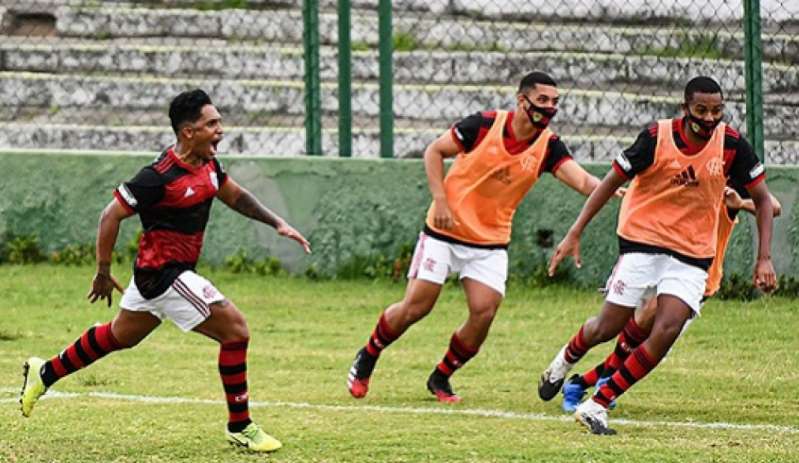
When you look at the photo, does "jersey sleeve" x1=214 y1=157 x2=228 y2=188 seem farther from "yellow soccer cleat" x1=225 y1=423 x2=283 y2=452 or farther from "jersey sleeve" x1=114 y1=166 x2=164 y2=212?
"yellow soccer cleat" x1=225 y1=423 x2=283 y2=452

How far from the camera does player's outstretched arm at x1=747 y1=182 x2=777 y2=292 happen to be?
9.04 m

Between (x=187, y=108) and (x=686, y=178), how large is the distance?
2.49 metres

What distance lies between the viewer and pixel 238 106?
1614cm

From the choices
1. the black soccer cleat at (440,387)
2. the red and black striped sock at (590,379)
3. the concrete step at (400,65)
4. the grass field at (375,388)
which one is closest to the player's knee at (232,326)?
the grass field at (375,388)

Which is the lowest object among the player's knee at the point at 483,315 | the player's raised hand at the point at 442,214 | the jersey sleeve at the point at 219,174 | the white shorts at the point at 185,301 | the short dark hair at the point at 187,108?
the player's knee at the point at 483,315

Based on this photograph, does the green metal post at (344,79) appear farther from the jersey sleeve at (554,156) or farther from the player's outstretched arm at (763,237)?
the player's outstretched arm at (763,237)

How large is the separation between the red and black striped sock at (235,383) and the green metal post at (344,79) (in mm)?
6498

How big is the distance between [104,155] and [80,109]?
56.4 inches

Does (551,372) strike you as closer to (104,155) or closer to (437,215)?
(437,215)

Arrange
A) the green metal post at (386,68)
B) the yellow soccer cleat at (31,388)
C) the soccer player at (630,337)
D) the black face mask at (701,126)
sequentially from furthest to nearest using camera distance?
the green metal post at (386,68)
the soccer player at (630,337)
the black face mask at (701,126)
the yellow soccer cleat at (31,388)

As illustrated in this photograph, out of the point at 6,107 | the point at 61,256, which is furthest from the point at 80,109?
the point at 61,256

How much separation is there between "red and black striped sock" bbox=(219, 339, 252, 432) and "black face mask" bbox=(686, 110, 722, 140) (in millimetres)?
2444

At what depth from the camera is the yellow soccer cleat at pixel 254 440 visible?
26.9ft

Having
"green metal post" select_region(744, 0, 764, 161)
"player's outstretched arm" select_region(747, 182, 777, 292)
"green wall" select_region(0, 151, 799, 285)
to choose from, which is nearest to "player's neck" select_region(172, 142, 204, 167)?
"player's outstretched arm" select_region(747, 182, 777, 292)
